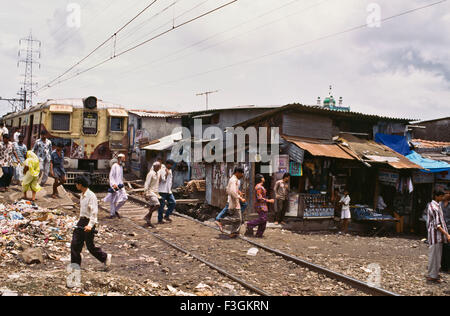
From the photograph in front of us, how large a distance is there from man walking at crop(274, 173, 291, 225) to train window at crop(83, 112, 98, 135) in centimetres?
955

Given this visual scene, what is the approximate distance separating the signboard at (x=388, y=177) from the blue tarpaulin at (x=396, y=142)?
166 centimetres

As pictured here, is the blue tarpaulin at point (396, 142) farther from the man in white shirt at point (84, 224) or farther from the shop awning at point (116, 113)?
the man in white shirt at point (84, 224)

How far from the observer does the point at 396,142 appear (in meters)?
15.6

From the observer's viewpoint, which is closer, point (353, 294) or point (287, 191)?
point (353, 294)

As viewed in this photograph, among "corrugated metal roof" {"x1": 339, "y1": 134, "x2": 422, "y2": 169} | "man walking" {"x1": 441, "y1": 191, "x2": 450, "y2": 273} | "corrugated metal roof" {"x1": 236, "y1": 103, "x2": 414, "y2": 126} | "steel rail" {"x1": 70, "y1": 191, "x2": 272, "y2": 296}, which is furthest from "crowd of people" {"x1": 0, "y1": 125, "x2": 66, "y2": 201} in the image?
"man walking" {"x1": 441, "y1": 191, "x2": 450, "y2": 273}

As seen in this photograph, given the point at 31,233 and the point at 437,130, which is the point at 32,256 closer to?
the point at 31,233

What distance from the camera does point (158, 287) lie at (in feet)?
18.9

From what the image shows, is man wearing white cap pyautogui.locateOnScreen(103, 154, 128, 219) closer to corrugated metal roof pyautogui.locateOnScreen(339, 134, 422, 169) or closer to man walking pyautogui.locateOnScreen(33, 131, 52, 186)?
man walking pyautogui.locateOnScreen(33, 131, 52, 186)

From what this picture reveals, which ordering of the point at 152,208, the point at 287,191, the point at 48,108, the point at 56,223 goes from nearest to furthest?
the point at 56,223, the point at 152,208, the point at 287,191, the point at 48,108

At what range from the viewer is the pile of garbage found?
6.67 meters

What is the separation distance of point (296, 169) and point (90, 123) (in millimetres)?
10093
